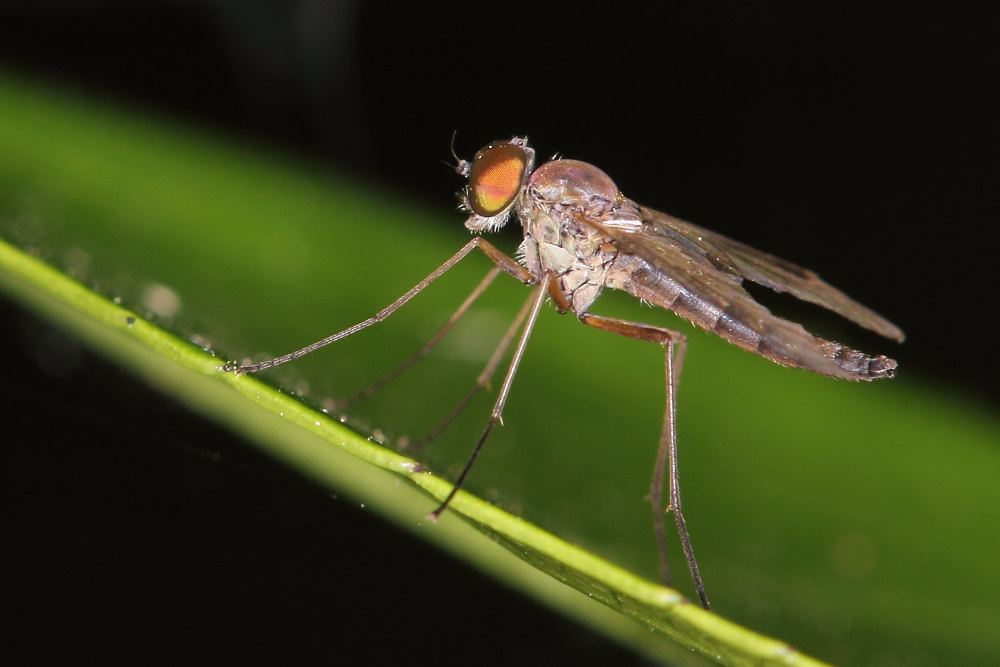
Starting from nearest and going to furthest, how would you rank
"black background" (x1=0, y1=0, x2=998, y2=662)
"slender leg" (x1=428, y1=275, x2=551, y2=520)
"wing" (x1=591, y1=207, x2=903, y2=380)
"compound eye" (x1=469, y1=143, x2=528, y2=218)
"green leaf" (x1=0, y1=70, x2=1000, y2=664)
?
"green leaf" (x1=0, y1=70, x2=1000, y2=664), "slender leg" (x1=428, y1=275, x2=551, y2=520), "wing" (x1=591, y1=207, x2=903, y2=380), "compound eye" (x1=469, y1=143, x2=528, y2=218), "black background" (x1=0, y1=0, x2=998, y2=662)

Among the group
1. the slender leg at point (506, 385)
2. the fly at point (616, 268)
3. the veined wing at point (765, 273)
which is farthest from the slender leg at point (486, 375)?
the veined wing at point (765, 273)

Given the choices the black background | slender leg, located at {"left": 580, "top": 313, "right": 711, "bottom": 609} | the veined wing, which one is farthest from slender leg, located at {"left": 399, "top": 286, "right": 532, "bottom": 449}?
the black background

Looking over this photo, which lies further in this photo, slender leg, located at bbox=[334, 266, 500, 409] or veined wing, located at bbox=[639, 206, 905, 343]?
veined wing, located at bbox=[639, 206, 905, 343]

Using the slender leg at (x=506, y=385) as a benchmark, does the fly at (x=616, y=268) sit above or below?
above

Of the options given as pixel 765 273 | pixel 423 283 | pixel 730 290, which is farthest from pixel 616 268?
pixel 423 283

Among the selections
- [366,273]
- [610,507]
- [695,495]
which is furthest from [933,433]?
[366,273]

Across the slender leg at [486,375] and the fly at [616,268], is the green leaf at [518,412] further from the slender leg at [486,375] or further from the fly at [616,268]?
the fly at [616,268]

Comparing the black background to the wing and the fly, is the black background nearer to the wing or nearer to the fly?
the wing
